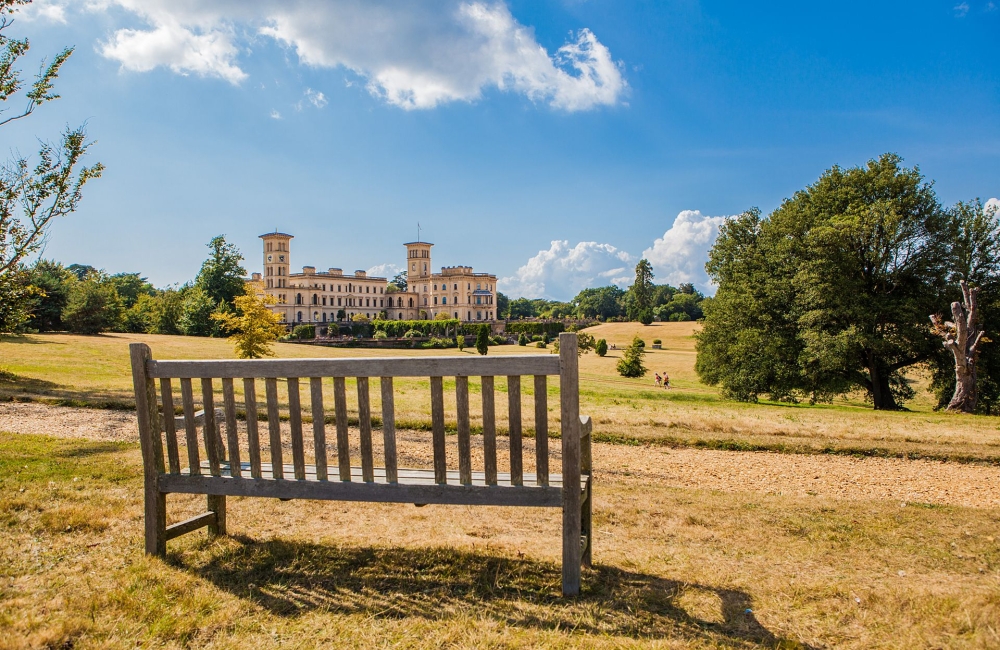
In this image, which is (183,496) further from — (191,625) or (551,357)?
(551,357)

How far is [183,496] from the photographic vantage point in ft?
18.8

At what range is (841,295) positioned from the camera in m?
22.1

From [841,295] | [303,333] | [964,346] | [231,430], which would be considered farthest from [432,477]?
[303,333]

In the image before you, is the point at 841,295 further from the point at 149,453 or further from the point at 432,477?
the point at 149,453

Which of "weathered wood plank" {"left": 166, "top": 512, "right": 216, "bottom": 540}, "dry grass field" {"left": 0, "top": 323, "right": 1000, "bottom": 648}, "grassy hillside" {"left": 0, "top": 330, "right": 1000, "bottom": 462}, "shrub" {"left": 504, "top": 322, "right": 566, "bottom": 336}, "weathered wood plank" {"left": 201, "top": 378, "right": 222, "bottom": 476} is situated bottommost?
"shrub" {"left": 504, "top": 322, "right": 566, "bottom": 336}

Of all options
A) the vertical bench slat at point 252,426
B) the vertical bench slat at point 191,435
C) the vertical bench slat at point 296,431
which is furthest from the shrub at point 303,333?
the vertical bench slat at point 296,431

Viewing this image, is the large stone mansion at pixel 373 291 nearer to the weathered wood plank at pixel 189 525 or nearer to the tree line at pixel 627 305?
the tree line at pixel 627 305

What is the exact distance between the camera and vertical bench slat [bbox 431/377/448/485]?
3654 mm

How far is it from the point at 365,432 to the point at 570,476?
1.29m

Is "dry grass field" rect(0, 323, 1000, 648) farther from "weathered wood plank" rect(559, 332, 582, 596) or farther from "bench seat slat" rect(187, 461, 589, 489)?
"bench seat slat" rect(187, 461, 589, 489)

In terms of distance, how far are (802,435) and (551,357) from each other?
909 cm

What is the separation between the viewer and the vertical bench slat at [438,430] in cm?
365

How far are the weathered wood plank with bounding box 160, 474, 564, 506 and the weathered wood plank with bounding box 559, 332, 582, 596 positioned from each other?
0.18 ft

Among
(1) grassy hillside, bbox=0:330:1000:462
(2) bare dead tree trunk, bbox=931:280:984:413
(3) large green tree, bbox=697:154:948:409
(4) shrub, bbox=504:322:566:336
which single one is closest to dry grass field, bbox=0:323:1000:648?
(1) grassy hillside, bbox=0:330:1000:462
